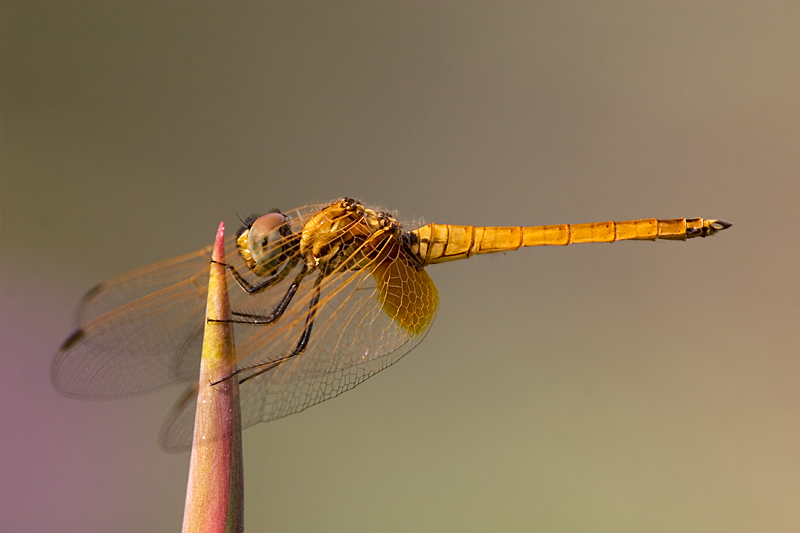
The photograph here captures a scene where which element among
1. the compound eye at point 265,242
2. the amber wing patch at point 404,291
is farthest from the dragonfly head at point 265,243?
the amber wing patch at point 404,291

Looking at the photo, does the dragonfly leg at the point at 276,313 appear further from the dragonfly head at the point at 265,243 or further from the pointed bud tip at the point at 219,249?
the pointed bud tip at the point at 219,249

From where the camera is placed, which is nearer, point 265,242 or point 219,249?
point 219,249

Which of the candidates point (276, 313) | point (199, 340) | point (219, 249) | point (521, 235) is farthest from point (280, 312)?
point (521, 235)

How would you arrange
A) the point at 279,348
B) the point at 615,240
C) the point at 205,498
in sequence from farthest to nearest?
the point at 615,240 < the point at 279,348 < the point at 205,498

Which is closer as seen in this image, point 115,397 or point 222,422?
point 222,422

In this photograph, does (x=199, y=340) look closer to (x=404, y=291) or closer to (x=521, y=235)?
(x=404, y=291)

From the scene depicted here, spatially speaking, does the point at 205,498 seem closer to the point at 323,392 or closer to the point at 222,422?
the point at 222,422

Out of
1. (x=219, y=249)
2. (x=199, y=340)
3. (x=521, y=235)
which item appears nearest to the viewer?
(x=219, y=249)

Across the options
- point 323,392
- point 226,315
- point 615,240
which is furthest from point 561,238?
point 226,315

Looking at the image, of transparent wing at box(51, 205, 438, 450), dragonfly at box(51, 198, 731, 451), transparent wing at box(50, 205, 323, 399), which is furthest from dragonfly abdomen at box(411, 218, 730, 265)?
transparent wing at box(50, 205, 323, 399)
